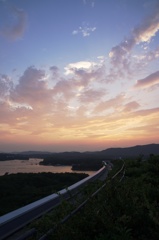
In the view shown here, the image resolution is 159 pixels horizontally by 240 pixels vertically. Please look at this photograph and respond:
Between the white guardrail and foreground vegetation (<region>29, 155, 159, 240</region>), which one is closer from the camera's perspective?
foreground vegetation (<region>29, 155, 159, 240</region>)

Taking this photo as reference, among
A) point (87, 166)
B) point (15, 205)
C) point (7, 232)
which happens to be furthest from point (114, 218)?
Result: point (87, 166)

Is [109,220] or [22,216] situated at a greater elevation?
[109,220]

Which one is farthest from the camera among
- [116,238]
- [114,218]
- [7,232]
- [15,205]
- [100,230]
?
[15,205]

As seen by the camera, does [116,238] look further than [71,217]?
No

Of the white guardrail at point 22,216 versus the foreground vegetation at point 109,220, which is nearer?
the foreground vegetation at point 109,220

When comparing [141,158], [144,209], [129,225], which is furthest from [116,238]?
[141,158]

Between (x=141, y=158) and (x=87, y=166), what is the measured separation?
38.4 metres

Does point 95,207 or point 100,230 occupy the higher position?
point 95,207

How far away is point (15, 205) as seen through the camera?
13664 millimetres

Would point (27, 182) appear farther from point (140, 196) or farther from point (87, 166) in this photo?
point (87, 166)

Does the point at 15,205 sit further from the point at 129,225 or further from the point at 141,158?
the point at 141,158

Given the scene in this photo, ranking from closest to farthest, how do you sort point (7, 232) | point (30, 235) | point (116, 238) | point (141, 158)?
point (116, 238) < point (30, 235) < point (7, 232) < point (141, 158)

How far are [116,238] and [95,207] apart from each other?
5.57 ft

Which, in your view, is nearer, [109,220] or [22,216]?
[109,220]
